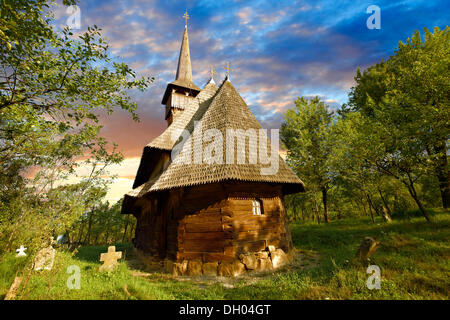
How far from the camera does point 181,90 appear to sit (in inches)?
718

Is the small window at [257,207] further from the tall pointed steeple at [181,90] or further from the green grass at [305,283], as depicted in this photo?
the tall pointed steeple at [181,90]

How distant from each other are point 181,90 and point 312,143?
1361 cm

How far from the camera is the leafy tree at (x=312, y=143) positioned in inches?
676

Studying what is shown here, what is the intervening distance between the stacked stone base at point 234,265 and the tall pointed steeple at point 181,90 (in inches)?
496

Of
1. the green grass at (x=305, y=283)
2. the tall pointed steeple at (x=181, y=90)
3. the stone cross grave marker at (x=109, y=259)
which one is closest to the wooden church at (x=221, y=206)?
the green grass at (x=305, y=283)

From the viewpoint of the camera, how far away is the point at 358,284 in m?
4.25

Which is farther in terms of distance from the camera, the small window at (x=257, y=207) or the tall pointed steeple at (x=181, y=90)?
the tall pointed steeple at (x=181, y=90)

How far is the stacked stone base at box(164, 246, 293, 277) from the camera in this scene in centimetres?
702

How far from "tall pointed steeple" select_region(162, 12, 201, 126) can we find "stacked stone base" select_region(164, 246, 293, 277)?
1261cm

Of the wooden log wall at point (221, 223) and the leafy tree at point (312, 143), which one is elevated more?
the leafy tree at point (312, 143)

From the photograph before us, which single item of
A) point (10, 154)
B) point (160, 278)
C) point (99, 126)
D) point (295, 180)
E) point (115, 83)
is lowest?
point (160, 278)
